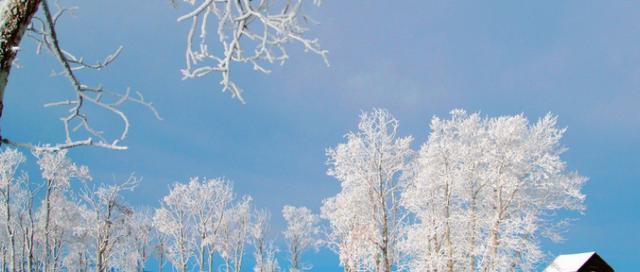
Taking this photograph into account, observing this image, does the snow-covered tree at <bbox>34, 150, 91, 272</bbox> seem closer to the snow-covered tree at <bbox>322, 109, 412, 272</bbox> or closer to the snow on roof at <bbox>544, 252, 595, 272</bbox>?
the snow-covered tree at <bbox>322, 109, 412, 272</bbox>

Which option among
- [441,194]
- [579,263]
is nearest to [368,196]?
[441,194]

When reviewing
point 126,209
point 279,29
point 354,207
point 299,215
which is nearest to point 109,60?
point 279,29

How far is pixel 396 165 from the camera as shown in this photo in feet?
66.6

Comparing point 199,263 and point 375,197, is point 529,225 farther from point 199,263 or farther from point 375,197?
point 199,263

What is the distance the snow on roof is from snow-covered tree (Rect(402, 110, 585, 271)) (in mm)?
6121

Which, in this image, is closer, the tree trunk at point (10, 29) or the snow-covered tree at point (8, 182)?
the tree trunk at point (10, 29)

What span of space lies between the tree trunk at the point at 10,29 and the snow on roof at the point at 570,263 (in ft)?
93.1

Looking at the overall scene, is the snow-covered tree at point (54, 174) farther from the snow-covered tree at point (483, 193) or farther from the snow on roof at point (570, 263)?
the snow on roof at point (570, 263)

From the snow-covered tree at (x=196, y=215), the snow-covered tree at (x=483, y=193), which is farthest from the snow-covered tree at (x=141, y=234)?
the snow-covered tree at (x=483, y=193)

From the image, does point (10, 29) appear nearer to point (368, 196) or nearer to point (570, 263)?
point (368, 196)

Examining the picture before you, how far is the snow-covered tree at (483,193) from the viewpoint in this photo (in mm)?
20141

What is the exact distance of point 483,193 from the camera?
22.5 m

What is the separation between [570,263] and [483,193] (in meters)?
9.67

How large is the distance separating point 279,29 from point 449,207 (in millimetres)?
19929
